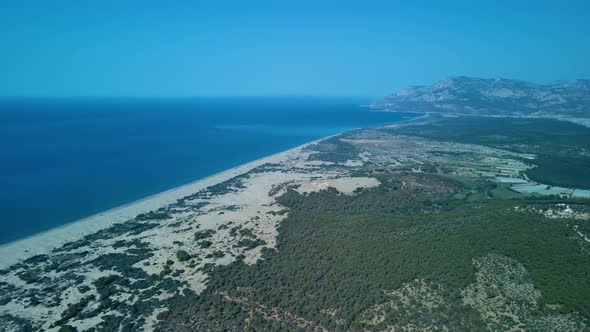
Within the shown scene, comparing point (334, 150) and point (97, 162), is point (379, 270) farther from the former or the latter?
point (97, 162)

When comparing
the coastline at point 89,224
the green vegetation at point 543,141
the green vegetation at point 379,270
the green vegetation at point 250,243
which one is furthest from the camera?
the green vegetation at point 543,141

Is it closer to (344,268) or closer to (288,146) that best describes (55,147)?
(288,146)

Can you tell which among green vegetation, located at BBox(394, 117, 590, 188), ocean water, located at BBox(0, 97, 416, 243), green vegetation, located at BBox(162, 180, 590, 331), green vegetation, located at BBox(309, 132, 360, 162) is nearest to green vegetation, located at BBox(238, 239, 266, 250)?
green vegetation, located at BBox(162, 180, 590, 331)

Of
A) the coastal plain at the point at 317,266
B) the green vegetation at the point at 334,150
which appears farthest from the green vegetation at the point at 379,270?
the green vegetation at the point at 334,150

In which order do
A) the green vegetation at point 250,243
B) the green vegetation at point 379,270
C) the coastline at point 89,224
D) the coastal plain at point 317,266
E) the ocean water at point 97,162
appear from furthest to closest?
the ocean water at point 97,162 → the coastline at point 89,224 → the green vegetation at point 250,243 → the coastal plain at point 317,266 → the green vegetation at point 379,270

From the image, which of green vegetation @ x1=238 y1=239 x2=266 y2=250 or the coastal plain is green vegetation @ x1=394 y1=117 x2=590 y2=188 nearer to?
the coastal plain

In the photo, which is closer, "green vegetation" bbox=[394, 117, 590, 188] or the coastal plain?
the coastal plain

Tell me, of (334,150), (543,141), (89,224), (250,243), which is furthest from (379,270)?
(543,141)

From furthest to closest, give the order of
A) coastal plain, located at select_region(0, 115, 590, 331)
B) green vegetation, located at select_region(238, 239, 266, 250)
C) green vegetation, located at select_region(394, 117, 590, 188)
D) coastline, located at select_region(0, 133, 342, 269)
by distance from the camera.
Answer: green vegetation, located at select_region(394, 117, 590, 188), coastline, located at select_region(0, 133, 342, 269), green vegetation, located at select_region(238, 239, 266, 250), coastal plain, located at select_region(0, 115, 590, 331)

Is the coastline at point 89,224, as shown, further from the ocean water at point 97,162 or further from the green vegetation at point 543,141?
the green vegetation at point 543,141

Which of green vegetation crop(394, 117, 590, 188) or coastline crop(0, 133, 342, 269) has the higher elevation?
green vegetation crop(394, 117, 590, 188)
